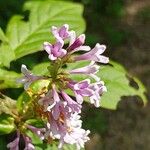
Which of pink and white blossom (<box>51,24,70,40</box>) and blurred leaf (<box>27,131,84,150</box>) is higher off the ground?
pink and white blossom (<box>51,24,70,40</box>)

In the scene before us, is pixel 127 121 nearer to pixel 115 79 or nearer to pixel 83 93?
pixel 115 79

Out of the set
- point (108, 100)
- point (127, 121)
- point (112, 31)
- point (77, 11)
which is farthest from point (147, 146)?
point (108, 100)

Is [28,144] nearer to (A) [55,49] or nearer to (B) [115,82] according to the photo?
(A) [55,49]

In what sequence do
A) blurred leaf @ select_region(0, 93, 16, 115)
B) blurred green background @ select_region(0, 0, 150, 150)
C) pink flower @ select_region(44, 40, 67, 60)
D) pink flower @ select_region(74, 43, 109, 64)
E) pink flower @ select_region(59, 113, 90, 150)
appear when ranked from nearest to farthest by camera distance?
pink flower @ select_region(44, 40, 67, 60), pink flower @ select_region(74, 43, 109, 64), pink flower @ select_region(59, 113, 90, 150), blurred leaf @ select_region(0, 93, 16, 115), blurred green background @ select_region(0, 0, 150, 150)

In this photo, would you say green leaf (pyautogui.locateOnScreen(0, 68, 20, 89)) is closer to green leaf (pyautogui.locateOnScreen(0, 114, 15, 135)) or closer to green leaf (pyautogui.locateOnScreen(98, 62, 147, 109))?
green leaf (pyautogui.locateOnScreen(0, 114, 15, 135))

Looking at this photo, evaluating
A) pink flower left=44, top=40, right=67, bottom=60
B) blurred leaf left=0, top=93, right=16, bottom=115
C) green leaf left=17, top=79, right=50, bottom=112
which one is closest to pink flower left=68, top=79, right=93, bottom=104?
pink flower left=44, top=40, right=67, bottom=60

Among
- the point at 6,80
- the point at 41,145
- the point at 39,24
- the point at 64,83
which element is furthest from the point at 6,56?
the point at 39,24
